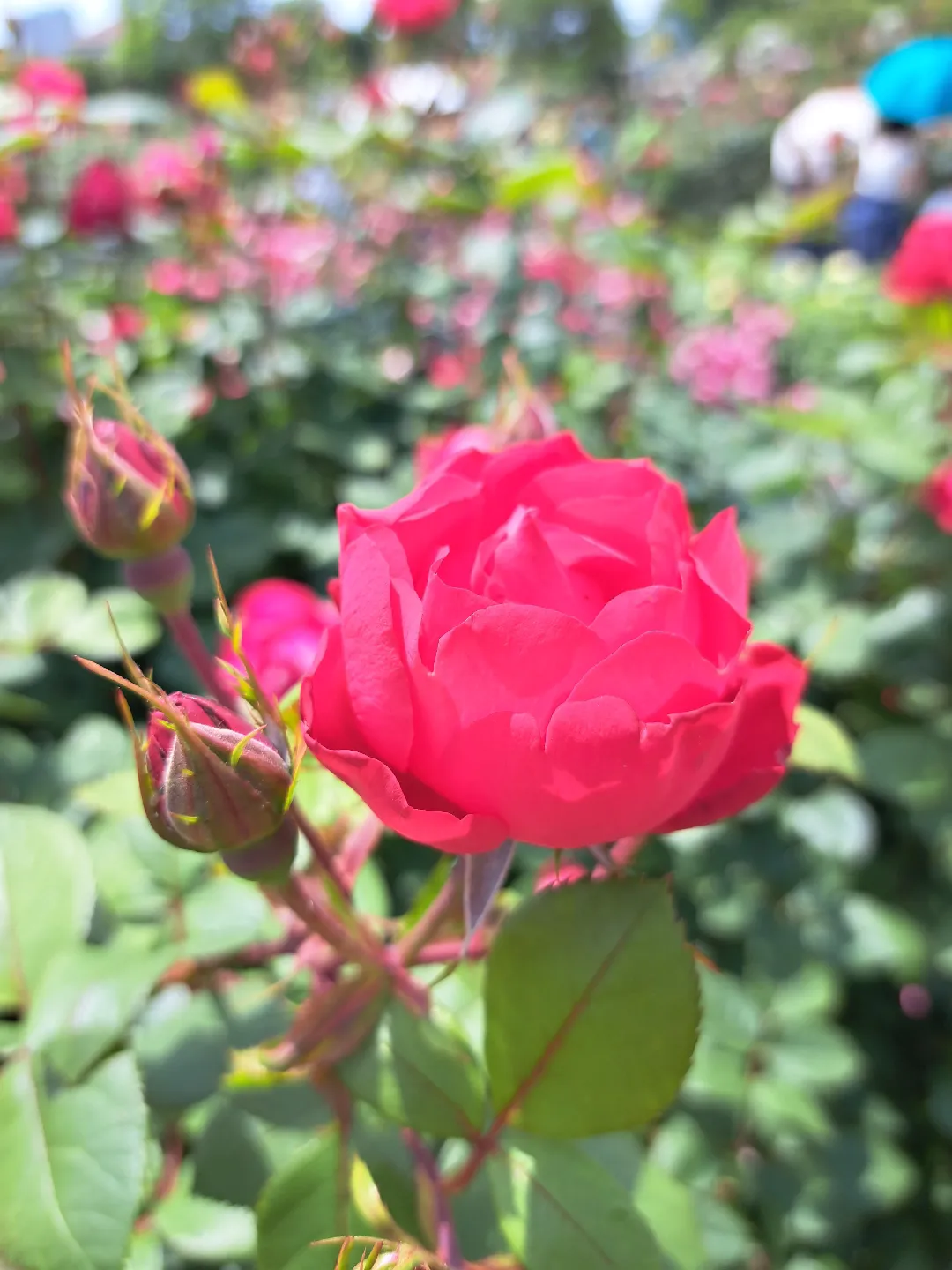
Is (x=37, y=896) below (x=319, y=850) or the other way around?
below

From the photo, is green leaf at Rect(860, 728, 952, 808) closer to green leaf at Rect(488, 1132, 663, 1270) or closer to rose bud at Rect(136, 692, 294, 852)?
green leaf at Rect(488, 1132, 663, 1270)

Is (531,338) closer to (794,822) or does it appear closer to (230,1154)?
(794,822)

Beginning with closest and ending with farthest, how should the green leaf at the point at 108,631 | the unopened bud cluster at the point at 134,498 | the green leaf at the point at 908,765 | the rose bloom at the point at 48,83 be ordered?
1. the unopened bud cluster at the point at 134,498
2. the green leaf at the point at 108,631
3. the green leaf at the point at 908,765
4. the rose bloom at the point at 48,83

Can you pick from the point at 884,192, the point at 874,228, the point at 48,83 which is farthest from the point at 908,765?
the point at 884,192

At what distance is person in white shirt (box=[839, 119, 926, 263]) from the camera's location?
3359 mm

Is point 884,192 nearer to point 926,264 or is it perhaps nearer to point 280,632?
point 926,264

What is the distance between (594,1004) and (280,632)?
0.26 meters

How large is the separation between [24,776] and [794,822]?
0.65m

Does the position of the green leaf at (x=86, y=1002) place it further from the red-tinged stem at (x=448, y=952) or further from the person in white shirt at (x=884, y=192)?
the person in white shirt at (x=884, y=192)

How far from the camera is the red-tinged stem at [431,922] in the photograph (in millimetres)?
325

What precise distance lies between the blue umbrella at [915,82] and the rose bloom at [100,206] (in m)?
3.14

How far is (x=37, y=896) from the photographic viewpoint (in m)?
0.41

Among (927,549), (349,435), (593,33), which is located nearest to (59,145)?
(349,435)

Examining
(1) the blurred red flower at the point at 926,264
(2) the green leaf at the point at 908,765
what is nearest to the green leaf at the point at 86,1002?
(2) the green leaf at the point at 908,765
